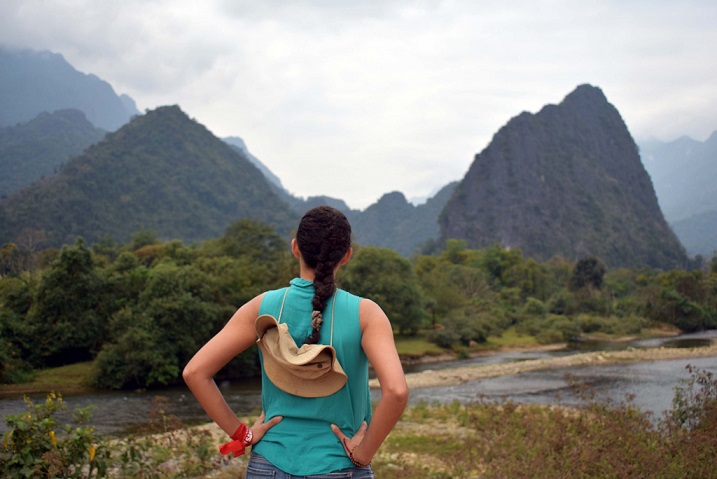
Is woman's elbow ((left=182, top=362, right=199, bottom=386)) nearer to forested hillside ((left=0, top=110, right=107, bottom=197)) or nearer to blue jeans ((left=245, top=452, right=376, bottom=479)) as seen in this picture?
blue jeans ((left=245, top=452, right=376, bottom=479))

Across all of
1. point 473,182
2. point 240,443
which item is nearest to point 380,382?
point 240,443

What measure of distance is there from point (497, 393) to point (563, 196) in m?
126

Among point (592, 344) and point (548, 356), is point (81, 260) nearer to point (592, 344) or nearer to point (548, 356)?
point (548, 356)

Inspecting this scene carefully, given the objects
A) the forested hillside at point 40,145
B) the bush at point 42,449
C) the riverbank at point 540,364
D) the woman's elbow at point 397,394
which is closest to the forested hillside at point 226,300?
the riverbank at point 540,364

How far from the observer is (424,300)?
45188 millimetres

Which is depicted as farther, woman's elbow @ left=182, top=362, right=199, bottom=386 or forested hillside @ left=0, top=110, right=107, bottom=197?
forested hillside @ left=0, top=110, right=107, bottom=197

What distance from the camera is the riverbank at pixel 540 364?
26.8 meters

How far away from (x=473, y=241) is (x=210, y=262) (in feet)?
357

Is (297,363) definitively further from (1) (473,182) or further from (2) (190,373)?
(1) (473,182)

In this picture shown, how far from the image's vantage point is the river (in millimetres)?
18219

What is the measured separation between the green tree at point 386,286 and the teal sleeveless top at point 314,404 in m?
36.4

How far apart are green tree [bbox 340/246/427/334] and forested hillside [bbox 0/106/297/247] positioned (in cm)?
4394

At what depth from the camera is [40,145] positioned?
13762 centimetres

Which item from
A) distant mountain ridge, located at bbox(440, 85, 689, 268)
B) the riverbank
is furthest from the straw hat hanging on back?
distant mountain ridge, located at bbox(440, 85, 689, 268)
